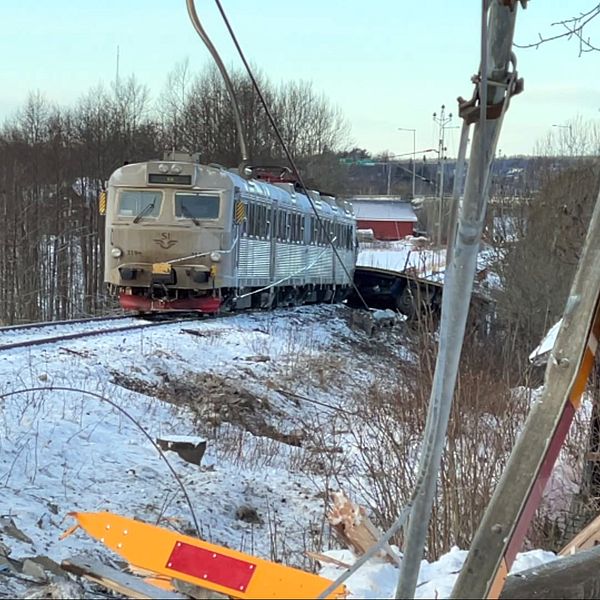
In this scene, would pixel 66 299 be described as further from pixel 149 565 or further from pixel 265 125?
pixel 149 565

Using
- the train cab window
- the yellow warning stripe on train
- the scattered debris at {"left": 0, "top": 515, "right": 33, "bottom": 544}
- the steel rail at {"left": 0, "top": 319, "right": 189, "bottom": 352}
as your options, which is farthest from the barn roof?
the scattered debris at {"left": 0, "top": 515, "right": 33, "bottom": 544}

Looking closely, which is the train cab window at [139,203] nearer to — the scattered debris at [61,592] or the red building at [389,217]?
the scattered debris at [61,592]

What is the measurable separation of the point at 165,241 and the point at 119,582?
53.2 ft

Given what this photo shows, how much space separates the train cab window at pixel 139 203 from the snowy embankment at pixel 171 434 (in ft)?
9.29

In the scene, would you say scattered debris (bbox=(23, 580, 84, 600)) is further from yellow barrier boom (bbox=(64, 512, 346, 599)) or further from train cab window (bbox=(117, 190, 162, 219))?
train cab window (bbox=(117, 190, 162, 219))

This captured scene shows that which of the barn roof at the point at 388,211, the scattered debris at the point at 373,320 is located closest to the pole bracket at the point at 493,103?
the scattered debris at the point at 373,320

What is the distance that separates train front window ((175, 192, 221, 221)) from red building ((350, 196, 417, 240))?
209 ft

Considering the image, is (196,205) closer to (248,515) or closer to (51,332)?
(51,332)

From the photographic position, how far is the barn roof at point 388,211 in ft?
271

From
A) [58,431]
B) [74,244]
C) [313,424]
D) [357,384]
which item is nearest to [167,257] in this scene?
[357,384]

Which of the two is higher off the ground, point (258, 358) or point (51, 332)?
point (51, 332)

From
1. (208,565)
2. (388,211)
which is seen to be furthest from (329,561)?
(388,211)

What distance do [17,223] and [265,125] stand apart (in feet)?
44.7

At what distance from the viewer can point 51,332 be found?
15766 millimetres
